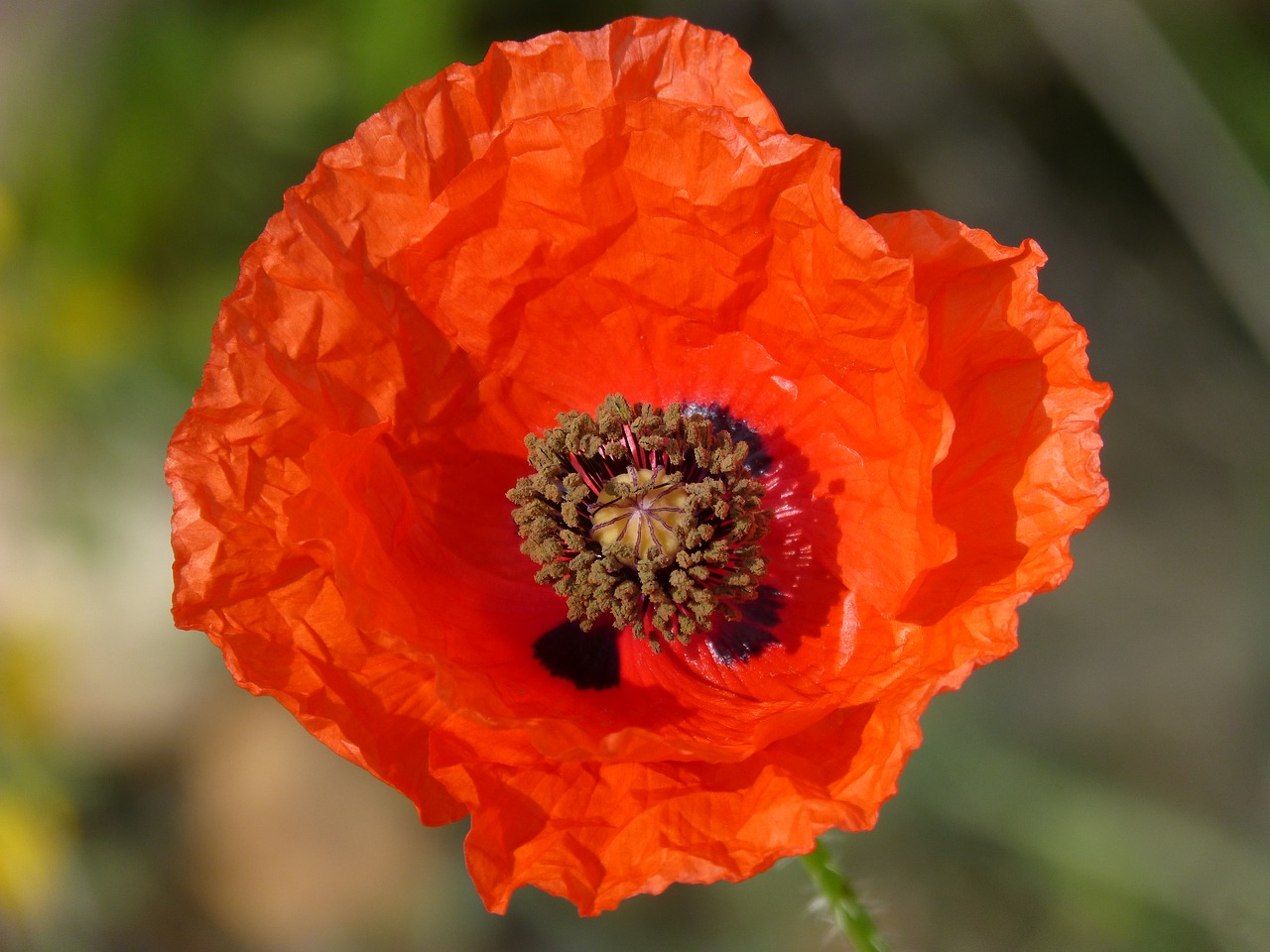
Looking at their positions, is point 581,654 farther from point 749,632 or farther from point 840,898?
point 840,898

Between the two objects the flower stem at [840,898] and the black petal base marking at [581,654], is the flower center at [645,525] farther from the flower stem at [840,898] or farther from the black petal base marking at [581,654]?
the flower stem at [840,898]

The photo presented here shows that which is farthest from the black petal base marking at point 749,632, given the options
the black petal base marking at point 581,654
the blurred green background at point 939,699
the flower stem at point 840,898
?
the blurred green background at point 939,699

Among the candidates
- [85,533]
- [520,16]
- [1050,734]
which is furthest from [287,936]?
[520,16]

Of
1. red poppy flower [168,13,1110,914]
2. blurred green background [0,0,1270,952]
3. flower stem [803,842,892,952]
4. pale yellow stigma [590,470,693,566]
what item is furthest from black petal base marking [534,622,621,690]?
blurred green background [0,0,1270,952]

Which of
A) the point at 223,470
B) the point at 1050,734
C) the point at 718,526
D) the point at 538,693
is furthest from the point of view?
the point at 1050,734

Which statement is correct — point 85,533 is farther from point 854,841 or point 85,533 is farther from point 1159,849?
point 1159,849

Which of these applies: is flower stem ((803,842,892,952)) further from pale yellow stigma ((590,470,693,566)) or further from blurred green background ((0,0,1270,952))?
blurred green background ((0,0,1270,952))

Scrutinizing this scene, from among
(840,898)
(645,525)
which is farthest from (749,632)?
(840,898)
